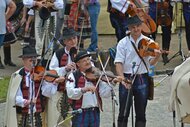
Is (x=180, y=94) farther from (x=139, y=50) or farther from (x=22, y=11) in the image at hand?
(x=22, y=11)

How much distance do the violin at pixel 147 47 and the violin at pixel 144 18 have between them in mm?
1191

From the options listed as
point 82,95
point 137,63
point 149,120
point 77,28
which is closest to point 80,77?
point 82,95

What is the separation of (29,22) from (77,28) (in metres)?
0.88

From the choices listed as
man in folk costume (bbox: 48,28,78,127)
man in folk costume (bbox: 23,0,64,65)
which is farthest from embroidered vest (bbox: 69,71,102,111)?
man in folk costume (bbox: 23,0,64,65)

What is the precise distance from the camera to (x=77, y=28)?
12766mm

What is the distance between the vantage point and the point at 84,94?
7902 mm

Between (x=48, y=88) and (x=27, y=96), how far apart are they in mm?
327

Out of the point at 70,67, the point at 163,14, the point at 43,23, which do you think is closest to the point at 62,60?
the point at 70,67

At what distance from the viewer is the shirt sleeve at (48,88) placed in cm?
797

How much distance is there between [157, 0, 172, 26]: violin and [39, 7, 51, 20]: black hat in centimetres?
252

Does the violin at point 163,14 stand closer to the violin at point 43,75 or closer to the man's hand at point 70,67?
the man's hand at point 70,67

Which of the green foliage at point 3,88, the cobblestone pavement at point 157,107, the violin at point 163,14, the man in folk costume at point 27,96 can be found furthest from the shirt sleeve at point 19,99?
the violin at point 163,14

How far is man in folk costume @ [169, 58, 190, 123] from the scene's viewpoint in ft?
23.8

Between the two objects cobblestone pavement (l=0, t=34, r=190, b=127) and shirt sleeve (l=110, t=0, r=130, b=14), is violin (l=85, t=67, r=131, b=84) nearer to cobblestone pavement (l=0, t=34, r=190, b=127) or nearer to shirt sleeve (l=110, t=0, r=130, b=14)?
cobblestone pavement (l=0, t=34, r=190, b=127)
